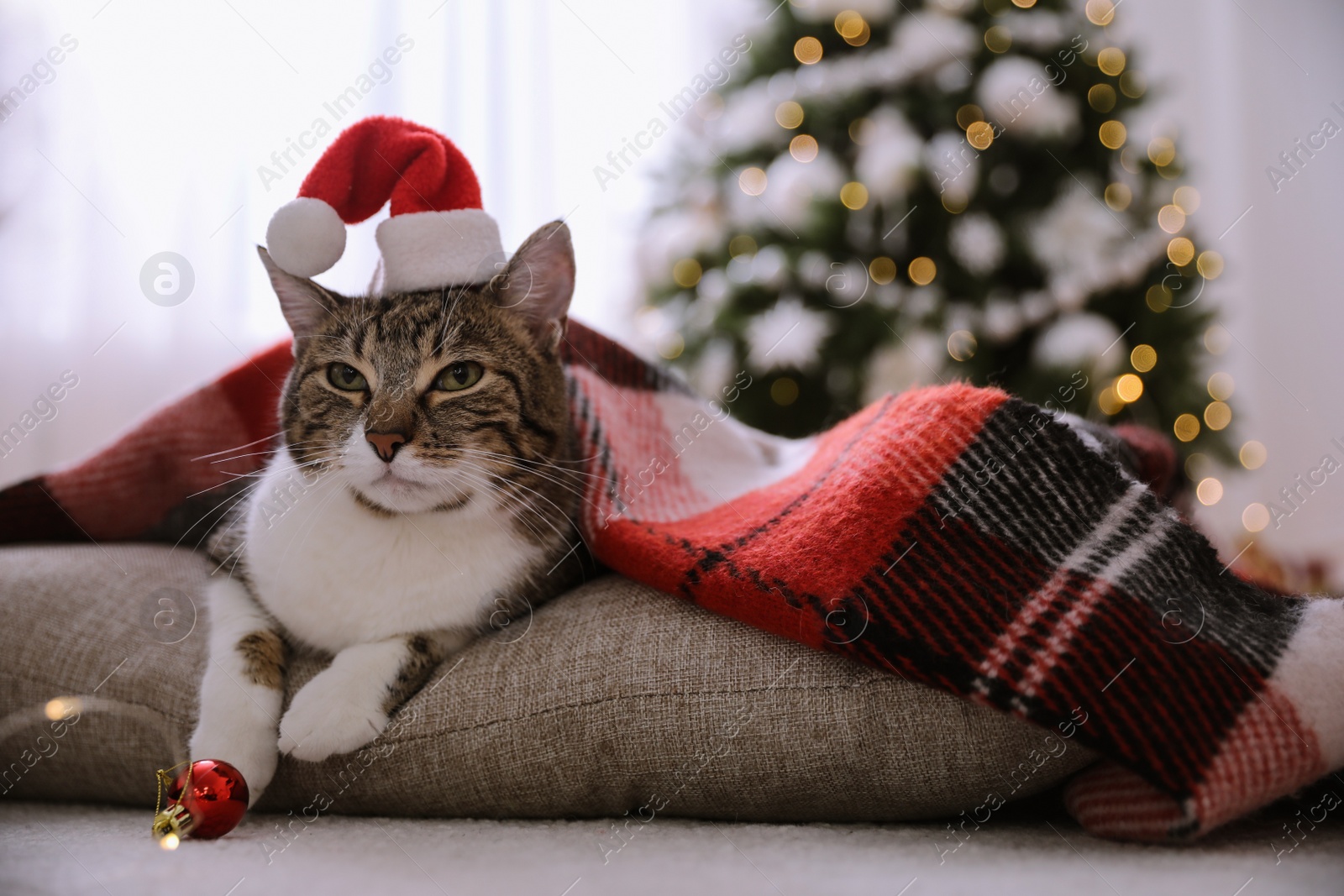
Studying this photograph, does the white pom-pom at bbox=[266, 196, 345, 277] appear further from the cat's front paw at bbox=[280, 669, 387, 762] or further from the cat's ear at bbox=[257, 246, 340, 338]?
the cat's front paw at bbox=[280, 669, 387, 762]

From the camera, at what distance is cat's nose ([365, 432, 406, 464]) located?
2.82 ft

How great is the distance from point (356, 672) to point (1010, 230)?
6.05 ft

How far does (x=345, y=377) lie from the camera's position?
0.97 meters

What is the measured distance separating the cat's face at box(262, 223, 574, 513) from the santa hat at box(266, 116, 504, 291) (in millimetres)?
31

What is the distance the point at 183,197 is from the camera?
212cm

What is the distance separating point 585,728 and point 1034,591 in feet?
1.48

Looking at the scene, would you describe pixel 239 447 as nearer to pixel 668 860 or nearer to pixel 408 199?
pixel 408 199

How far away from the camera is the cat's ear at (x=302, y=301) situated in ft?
3.22

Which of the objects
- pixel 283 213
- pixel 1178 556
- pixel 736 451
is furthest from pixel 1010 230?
pixel 283 213

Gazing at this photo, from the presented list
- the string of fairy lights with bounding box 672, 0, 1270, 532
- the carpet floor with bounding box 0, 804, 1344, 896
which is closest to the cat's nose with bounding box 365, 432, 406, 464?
the carpet floor with bounding box 0, 804, 1344, 896

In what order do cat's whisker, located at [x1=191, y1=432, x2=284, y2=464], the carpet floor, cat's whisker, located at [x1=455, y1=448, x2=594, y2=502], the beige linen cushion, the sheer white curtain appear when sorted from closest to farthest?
the carpet floor, the beige linen cushion, cat's whisker, located at [x1=455, y1=448, x2=594, y2=502], cat's whisker, located at [x1=191, y1=432, x2=284, y2=464], the sheer white curtain

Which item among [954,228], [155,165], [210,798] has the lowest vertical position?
[210,798]

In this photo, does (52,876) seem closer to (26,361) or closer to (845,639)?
(845,639)

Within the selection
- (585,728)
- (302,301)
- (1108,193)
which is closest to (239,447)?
(302,301)
